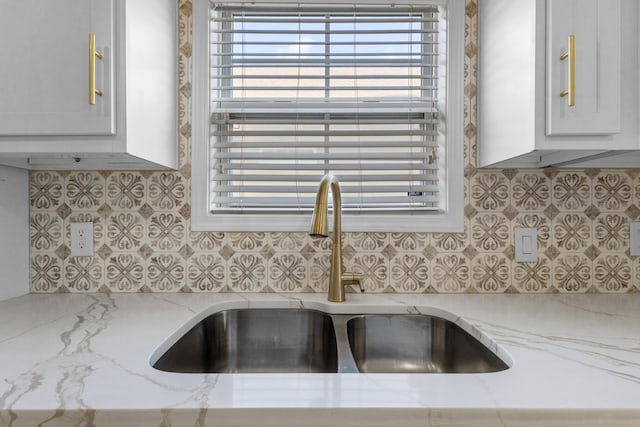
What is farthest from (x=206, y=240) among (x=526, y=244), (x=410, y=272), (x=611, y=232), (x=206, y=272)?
(x=611, y=232)

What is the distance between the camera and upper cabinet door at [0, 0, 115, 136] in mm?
929

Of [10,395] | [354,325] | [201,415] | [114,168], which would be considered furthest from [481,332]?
[114,168]

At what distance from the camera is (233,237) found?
134 cm

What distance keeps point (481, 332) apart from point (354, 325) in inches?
15.4

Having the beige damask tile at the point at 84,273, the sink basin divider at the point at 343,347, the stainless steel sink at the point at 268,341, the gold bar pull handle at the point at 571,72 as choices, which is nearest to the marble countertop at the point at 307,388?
the sink basin divider at the point at 343,347

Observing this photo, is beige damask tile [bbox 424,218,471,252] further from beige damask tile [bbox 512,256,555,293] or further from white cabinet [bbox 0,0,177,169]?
white cabinet [bbox 0,0,177,169]

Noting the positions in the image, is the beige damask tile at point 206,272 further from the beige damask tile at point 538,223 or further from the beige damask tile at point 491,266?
the beige damask tile at point 538,223

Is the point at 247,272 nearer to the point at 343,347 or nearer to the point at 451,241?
the point at 343,347

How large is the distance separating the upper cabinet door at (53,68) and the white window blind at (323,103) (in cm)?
48

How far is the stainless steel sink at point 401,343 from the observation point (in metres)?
1.14

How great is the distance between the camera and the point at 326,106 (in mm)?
1421

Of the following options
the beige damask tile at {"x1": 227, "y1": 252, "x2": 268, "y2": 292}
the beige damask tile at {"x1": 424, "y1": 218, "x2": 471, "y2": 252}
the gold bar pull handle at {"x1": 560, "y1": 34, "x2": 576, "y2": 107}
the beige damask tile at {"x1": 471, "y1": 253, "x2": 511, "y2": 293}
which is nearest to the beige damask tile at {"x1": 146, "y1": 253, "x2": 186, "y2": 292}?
the beige damask tile at {"x1": 227, "y1": 252, "x2": 268, "y2": 292}

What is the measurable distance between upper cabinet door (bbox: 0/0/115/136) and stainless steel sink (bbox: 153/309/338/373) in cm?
67

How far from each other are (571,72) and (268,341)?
114cm
